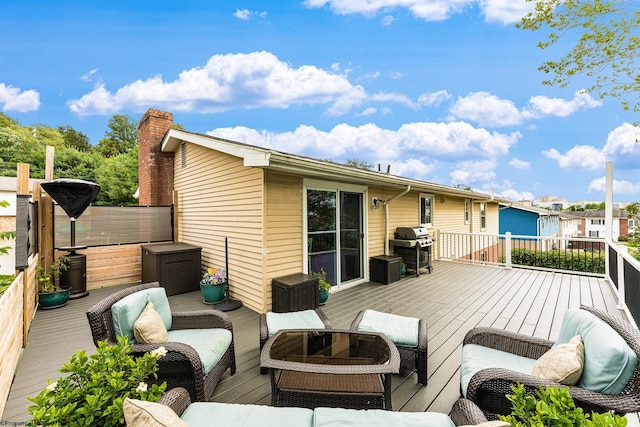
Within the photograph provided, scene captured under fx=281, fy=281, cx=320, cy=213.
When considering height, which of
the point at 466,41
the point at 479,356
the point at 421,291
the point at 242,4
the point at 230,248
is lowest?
the point at 421,291

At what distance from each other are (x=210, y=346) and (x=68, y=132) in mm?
27639

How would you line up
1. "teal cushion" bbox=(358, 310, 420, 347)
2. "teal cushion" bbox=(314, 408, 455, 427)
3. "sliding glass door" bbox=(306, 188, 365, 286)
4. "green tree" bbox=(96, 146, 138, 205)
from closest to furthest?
"teal cushion" bbox=(314, 408, 455, 427) < "teal cushion" bbox=(358, 310, 420, 347) < "sliding glass door" bbox=(306, 188, 365, 286) < "green tree" bbox=(96, 146, 138, 205)

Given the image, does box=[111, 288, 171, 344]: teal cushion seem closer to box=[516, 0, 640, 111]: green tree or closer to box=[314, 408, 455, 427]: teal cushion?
box=[314, 408, 455, 427]: teal cushion

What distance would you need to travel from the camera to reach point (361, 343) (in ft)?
8.41

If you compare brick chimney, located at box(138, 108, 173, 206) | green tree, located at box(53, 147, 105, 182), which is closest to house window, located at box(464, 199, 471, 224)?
brick chimney, located at box(138, 108, 173, 206)

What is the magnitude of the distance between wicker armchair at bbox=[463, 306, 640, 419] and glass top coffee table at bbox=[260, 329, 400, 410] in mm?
542

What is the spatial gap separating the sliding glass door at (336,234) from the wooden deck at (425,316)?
0.47 metres

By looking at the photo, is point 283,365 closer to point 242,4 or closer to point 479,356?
point 479,356

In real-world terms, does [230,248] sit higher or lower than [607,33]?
lower

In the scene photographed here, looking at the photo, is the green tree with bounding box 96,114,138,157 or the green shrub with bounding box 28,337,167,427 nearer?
the green shrub with bounding box 28,337,167,427

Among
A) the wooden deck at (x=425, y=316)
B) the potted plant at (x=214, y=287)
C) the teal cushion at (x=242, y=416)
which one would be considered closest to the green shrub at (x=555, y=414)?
the teal cushion at (x=242, y=416)

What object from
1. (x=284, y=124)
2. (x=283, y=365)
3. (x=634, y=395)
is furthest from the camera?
(x=284, y=124)

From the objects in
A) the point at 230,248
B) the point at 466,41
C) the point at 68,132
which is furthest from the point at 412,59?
the point at 68,132

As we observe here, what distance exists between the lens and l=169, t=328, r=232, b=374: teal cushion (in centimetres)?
228
